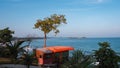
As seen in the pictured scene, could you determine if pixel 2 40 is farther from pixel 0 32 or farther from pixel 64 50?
pixel 64 50

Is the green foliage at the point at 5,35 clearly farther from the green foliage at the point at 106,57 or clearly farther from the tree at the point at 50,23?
the green foliage at the point at 106,57

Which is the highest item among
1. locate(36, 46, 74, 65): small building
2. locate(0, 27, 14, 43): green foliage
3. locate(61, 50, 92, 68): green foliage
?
locate(0, 27, 14, 43): green foliage

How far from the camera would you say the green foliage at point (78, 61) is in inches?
640

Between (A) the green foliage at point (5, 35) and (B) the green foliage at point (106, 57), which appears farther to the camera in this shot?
(A) the green foliage at point (5, 35)

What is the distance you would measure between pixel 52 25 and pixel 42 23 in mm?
1493

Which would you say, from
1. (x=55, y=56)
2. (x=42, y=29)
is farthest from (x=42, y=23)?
(x=55, y=56)

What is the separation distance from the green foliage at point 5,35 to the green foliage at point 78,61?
2251 centimetres

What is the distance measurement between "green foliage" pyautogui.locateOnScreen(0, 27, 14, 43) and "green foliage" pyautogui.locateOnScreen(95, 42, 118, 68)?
873 inches

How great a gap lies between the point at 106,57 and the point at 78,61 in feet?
7.52

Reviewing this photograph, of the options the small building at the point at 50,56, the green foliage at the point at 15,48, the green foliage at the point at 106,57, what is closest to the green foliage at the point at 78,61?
the green foliage at the point at 106,57

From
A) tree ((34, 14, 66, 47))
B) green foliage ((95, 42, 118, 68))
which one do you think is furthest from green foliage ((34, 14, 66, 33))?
green foliage ((95, 42, 118, 68))

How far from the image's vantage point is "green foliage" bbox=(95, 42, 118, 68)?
17.8 m

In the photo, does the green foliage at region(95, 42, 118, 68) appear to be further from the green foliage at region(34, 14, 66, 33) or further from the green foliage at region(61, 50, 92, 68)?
the green foliage at region(34, 14, 66, 33)

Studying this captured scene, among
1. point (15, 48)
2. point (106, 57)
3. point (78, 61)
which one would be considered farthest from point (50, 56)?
point (78, 61)
